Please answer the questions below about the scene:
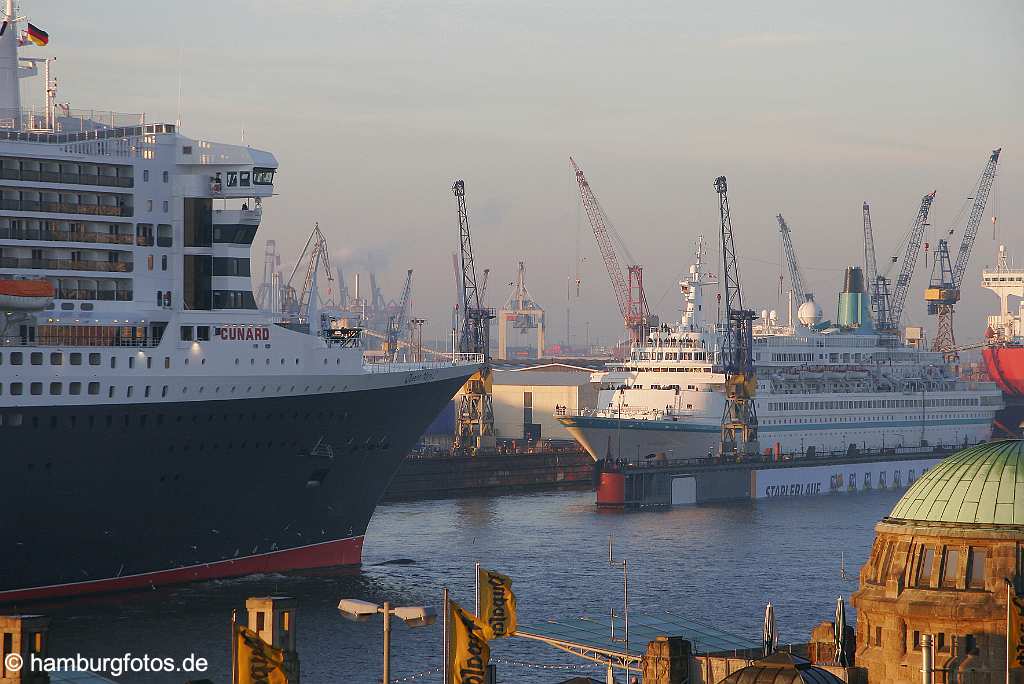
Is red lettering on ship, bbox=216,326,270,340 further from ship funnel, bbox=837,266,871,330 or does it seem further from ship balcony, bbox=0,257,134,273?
ship funnel, bbox=837,266,871,330

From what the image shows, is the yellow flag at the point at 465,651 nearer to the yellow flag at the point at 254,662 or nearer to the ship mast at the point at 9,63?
the yellow flag at the point at 254,662

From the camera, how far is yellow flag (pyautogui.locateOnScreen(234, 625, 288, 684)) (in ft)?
76.1

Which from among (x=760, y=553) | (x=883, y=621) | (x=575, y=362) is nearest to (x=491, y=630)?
(x=883, y=621)

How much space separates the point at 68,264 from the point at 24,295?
314 cm

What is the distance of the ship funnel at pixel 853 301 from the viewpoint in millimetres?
139375

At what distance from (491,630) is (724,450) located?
268ft

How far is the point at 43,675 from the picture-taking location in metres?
26.7

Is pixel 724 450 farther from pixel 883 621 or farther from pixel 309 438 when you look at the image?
pixel 883 621

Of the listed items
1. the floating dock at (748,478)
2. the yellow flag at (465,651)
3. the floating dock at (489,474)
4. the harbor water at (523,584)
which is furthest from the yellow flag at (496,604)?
the floating dock at (748,478)

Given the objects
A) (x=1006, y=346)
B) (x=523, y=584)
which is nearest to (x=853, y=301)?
(x=1006, y=346)

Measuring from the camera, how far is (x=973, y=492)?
85.5 ft

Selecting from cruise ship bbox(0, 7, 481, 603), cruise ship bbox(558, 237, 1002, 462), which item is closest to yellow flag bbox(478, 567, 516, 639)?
cruise ship bbox(0, 7, 481, 603)

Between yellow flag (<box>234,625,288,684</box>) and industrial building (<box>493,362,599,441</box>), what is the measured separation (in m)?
108

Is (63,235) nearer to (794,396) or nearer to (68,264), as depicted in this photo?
(68,264)
